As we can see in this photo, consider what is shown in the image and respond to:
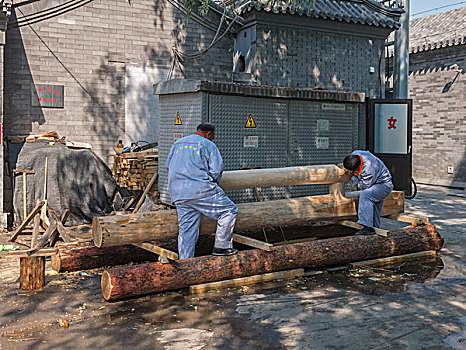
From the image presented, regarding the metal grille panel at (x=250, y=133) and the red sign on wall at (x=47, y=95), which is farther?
the red sign on wall at (x=47, y=95)

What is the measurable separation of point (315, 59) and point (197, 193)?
9007mm

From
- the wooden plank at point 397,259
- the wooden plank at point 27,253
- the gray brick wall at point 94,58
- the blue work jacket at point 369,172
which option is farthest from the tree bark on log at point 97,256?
the gray brick wall at point 94,58

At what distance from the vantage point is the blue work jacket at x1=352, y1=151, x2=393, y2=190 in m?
8.16

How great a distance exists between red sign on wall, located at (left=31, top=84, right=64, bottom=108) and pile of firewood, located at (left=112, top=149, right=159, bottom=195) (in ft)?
7.89

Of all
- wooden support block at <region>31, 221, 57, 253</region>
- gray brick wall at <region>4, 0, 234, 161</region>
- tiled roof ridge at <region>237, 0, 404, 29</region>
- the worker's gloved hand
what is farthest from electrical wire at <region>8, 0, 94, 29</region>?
the worker's gloved hand

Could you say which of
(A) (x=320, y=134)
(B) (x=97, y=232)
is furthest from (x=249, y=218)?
(A) (x=320, y=134)

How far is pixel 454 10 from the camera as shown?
21812 millimetres

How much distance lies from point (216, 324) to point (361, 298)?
1.88m

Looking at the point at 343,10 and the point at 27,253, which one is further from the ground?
→ the point at 343,10

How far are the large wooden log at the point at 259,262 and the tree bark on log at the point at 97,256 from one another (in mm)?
1254

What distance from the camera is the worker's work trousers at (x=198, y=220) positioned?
6.78m

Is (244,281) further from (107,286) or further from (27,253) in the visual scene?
(27,253)

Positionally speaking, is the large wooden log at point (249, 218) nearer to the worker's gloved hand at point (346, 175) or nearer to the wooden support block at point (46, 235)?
the worker's gloved hand at point (346, 175)

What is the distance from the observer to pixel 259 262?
6.93 metres
